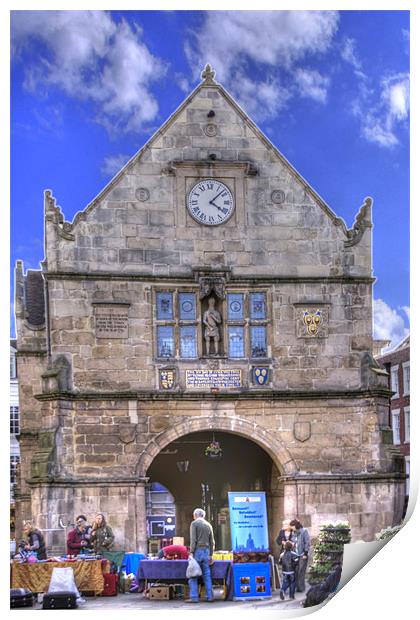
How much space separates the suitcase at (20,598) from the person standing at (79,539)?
5.69ft

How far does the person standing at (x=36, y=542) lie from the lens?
69.5 ft

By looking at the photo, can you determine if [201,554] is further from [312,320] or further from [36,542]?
[312,320]

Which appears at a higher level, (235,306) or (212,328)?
(235,306)

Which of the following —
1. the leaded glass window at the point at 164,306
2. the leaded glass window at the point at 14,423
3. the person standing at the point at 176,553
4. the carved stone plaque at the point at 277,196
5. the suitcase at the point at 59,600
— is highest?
the carved stone plaque at the point at 277,196

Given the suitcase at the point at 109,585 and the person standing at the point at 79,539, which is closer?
the suitcase at the point at 109,585

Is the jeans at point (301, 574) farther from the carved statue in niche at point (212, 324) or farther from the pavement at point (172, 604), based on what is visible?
the carved statue in niche at point (212, 324)

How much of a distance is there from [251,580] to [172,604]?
1.22m

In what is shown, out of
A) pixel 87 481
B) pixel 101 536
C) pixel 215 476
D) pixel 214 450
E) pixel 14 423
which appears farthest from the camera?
pixel 215 476

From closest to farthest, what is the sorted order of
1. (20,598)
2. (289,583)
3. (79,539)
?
(20,598) → (289,583) → (79,539)

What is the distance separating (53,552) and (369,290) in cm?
661

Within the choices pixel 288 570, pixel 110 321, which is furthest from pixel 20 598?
pixel 110 321

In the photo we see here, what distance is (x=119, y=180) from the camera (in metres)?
22.8

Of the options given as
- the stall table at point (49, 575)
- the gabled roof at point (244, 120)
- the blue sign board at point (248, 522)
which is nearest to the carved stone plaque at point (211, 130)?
the gabled roof at point (244, 120)

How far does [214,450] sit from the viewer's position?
24.2 metres
